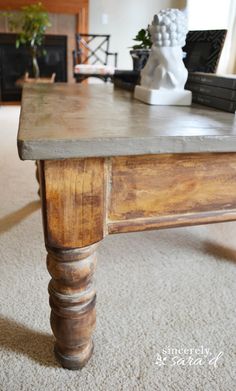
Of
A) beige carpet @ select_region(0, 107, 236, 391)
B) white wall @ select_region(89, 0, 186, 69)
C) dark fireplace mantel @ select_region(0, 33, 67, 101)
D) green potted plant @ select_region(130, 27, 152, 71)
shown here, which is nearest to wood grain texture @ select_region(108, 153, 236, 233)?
beige carpet @ select_region(0, 107, 236, 391)

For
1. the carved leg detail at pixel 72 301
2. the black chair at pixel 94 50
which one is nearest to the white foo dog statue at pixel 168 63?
the carved leg detail at pixel 72 301

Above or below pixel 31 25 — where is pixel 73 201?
below

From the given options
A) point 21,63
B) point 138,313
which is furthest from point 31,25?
point 138,313

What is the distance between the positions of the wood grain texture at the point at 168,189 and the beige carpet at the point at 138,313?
1.11 feet

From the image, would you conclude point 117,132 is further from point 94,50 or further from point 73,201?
point 94,50

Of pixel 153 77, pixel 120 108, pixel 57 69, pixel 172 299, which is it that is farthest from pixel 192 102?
pixel 57 69

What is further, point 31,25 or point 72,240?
point 31,25

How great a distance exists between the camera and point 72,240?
1.79 feet

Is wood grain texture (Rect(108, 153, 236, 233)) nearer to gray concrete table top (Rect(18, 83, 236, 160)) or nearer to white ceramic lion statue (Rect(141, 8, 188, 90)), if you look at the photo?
gray concrete table top (Rect(18, 83, 236, 160))

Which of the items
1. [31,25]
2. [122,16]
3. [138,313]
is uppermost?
[122,16]

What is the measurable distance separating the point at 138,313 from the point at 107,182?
48 centimetres

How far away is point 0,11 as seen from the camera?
3670mm

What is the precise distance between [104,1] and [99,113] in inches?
147

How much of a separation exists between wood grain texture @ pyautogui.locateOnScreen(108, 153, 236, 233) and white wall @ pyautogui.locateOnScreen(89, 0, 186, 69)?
3.72 m
